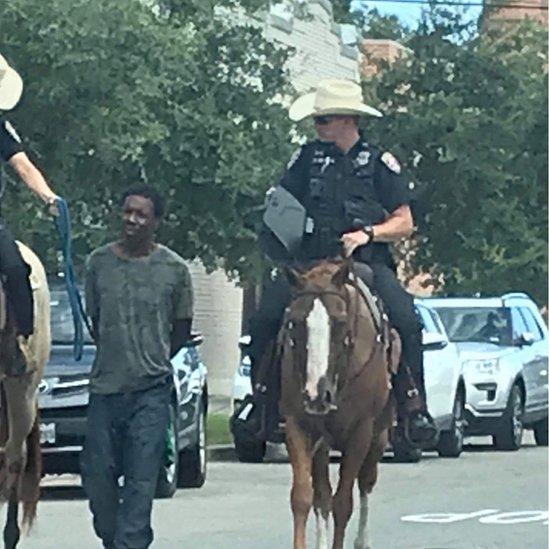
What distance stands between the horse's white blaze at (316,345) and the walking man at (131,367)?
2.21 feet

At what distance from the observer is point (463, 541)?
610 inches

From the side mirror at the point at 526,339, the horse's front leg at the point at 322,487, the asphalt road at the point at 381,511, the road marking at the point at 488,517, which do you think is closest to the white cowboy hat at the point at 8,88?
the horse's front leg at the point at 322,487

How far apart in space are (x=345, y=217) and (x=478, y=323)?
663 inches

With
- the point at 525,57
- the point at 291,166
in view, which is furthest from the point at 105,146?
the point at 525,57

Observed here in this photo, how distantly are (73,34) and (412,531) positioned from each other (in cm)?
Result: 906

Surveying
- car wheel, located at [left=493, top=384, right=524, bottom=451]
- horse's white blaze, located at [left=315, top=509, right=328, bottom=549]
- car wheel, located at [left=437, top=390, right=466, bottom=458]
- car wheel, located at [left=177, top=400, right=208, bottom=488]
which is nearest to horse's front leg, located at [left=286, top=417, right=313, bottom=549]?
horse's white blaze, located at [left=315, top=509, right=328, bottom=549]

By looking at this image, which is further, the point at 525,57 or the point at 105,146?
the point at 525,57

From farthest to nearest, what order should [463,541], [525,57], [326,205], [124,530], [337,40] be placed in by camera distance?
[337,40] < [525,57] < [463,541] < [326,205] < [124,530]

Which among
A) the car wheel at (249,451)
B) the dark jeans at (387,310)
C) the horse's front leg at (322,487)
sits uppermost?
the dark jeans at (387,310)

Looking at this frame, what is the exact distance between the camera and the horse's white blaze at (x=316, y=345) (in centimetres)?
1225

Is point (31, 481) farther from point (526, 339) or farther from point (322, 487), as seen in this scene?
point (526, 339)

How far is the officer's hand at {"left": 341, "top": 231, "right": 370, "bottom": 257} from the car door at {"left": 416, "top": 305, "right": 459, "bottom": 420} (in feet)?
41.0

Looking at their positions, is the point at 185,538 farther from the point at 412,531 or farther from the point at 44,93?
the point at 44,93

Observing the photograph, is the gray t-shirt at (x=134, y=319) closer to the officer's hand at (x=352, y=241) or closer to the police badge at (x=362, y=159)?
the officer's hand at (x=352, y=241)
